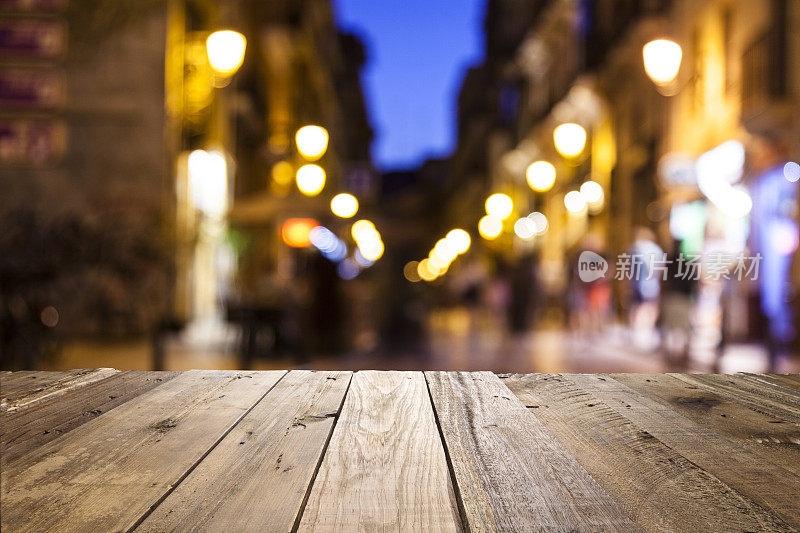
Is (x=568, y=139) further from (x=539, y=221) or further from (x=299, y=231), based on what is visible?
(x=539, y=221)

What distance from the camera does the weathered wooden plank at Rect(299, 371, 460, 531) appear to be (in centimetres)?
118

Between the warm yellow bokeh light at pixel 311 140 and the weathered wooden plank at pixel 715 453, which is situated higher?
the warm yellow bokeh light at pixel 311 140

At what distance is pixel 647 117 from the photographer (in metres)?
15.9

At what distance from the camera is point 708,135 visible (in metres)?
12.6

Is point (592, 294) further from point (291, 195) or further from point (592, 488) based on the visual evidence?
point (592, 488)

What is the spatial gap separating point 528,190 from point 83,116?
21241 millimetres

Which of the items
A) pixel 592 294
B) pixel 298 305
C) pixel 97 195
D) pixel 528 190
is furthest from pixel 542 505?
pixel 528 190

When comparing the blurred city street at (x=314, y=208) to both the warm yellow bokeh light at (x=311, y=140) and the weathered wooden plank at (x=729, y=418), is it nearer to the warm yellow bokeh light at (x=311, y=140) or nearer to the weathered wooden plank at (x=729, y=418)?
the warm yellow bokeh light at (x=311, y=140)

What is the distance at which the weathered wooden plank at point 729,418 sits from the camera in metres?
1.64

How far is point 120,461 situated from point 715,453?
4.13ft

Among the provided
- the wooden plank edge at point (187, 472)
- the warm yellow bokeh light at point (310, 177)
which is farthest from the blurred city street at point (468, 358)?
the wooden plank edge at point (187, 472)

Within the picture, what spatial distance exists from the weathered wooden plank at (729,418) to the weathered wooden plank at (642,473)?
21 cm

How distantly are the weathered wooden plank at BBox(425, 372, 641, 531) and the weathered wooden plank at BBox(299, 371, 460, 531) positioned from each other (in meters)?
0.04

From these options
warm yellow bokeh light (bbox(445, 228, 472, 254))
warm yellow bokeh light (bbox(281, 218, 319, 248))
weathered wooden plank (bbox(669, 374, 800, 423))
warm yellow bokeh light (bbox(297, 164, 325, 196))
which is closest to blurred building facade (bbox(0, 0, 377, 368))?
warm yellow bokeh light (bbox(281, 218, 319, 248))
